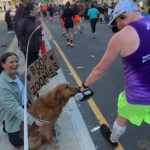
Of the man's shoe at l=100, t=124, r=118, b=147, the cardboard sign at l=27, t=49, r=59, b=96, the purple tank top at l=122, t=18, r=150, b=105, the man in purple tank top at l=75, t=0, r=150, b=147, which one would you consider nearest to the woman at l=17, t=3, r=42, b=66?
the cardboard sign at l=27, t=49, r=59, b=96

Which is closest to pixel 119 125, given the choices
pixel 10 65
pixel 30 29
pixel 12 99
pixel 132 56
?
pixel 132 56

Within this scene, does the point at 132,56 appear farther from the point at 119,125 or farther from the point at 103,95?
the point at 103,95

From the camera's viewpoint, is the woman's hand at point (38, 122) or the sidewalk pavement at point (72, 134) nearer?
the woman's hand at point (38, 122)

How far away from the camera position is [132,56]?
3.11 meters

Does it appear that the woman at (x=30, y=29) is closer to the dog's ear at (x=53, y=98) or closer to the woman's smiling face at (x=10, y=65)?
the woman's smiling face at (x=10, y=65)

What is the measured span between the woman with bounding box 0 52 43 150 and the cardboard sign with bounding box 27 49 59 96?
0.88 m

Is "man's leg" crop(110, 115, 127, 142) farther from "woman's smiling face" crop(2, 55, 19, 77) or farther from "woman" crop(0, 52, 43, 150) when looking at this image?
"woman's smiling face" crop(2, 55, 19, 77)

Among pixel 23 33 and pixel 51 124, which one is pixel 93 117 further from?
pixel 23 33

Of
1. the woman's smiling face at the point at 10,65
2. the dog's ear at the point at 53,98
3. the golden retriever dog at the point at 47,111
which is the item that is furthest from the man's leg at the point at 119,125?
the woman's smiling face at the point at 10,65

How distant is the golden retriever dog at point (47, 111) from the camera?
4270 mm

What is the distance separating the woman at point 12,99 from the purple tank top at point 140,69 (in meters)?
1.32

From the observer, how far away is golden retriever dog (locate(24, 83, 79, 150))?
4270 millimetres

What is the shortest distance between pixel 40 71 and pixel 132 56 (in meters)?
2.86

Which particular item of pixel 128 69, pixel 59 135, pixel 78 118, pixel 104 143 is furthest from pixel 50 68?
pixel 128 69
